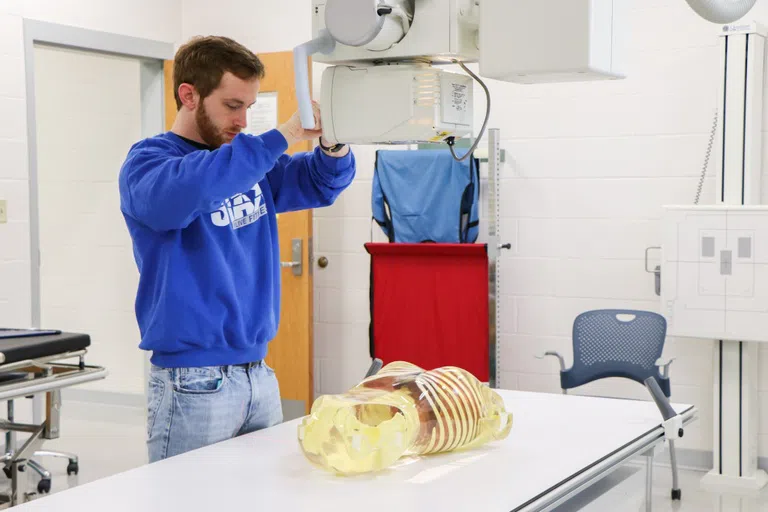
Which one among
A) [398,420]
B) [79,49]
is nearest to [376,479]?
[398,420]

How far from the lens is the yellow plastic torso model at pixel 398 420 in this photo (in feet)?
5.51

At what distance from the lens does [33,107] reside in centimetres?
474

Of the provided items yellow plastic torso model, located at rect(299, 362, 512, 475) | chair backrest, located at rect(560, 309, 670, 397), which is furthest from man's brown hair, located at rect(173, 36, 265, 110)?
chair backrest, located at rect(560, 309, 670, 397)

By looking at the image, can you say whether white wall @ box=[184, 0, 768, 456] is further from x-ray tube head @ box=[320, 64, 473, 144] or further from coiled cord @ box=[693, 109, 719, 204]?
x-ray tube head @ box=[320, 64, 473, 144]

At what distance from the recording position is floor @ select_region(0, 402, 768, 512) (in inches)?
80.2

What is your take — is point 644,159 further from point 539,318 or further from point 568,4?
point 568,4

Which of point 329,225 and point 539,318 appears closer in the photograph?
point 539,318

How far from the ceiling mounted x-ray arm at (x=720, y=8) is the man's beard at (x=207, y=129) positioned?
106 centimetres

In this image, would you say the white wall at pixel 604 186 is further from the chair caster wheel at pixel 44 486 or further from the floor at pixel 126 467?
the chair caster wheel at pixel 44 486

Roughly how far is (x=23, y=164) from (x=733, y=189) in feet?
10.8

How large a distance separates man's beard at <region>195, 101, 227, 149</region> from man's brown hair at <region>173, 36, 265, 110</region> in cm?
4

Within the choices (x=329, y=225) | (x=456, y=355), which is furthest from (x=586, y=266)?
(x=329, y=225)

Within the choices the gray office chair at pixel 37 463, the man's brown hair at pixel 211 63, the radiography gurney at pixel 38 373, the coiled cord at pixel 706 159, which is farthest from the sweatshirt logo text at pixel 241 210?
the coiled cord at pixel 706 159

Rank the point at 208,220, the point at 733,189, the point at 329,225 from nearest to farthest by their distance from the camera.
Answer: the point at 208,220 → the point at 733,189 → the point at 329,225
